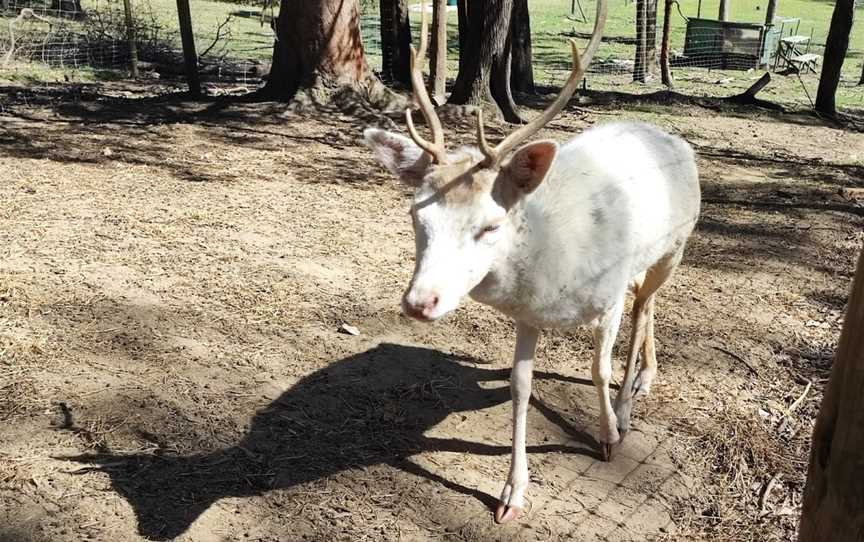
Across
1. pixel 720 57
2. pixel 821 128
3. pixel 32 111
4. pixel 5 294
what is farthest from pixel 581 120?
pixel 720 57

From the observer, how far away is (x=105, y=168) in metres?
7.48

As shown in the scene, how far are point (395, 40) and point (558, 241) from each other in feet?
32.5

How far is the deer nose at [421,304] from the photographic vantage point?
2.69 metres

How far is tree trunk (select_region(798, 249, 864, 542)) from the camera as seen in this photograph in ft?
6.03

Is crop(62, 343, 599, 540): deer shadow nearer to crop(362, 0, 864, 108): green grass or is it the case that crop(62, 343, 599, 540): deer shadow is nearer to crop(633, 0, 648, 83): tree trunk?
crop(362, 0, 864, 108): green grass

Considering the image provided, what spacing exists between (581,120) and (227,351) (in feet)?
24.1

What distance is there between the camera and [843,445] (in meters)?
1.89

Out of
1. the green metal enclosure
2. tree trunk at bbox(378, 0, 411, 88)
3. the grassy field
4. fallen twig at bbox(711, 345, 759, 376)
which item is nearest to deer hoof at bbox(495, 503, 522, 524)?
fallen twig at bbox(711, 345, 759, 376)

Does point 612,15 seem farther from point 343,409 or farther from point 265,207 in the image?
point 343,409

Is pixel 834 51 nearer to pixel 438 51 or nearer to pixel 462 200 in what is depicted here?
Answer: pixel 438 51

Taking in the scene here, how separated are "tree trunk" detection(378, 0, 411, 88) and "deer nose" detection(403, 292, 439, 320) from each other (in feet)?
31.8

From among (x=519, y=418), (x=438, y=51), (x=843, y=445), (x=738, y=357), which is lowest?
(x=738, y=357)

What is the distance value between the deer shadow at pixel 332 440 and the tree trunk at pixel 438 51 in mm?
6292

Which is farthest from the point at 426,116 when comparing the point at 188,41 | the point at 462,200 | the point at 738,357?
the point at 188,41
